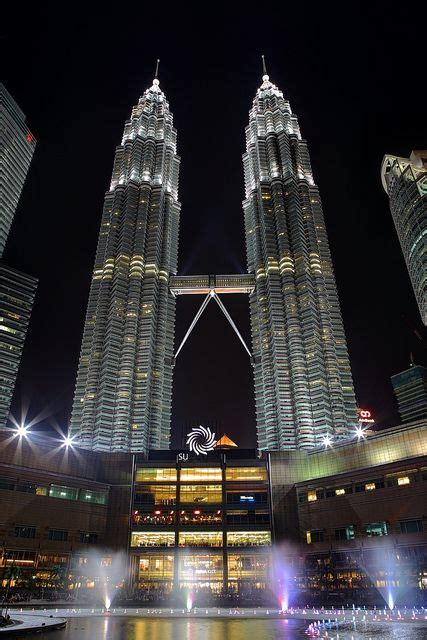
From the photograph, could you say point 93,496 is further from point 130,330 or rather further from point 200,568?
point 130,330

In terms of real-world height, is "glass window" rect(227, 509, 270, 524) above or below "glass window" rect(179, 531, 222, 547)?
above

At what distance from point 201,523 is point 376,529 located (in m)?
41.7

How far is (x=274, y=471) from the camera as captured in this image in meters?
112

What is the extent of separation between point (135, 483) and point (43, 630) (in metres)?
80.0

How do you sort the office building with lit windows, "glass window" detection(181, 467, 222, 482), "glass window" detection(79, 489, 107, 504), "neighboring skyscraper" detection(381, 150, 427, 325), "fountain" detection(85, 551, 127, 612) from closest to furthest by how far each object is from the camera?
"fountain" detection(85, 551, 127, 612), "glass window" detection(79, 489, 107, 504), the office building with lit windows, "glass window" detection(181, 467, 222, 482), "neighboring skyscraper" detection(381, 150, 427, 325)

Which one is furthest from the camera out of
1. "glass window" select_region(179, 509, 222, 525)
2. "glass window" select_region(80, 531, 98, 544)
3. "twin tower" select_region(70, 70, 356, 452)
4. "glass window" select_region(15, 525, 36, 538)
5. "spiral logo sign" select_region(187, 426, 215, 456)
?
"twin tower" select_region(70, 70, 356, 452)

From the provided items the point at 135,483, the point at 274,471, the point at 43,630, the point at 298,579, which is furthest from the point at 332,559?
the point at 43,630

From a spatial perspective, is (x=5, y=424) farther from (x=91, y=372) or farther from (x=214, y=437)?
(x=214, y=437)

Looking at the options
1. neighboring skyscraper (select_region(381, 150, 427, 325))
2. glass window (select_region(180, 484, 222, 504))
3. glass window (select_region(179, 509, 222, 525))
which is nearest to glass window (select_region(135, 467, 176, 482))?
glass window (select_region(180, 484, 222, 504))

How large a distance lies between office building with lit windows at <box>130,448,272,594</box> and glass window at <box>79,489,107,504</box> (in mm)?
8281

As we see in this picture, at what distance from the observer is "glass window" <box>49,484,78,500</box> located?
312 feet

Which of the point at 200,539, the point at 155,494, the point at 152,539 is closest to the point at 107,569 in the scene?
the point at 152,539

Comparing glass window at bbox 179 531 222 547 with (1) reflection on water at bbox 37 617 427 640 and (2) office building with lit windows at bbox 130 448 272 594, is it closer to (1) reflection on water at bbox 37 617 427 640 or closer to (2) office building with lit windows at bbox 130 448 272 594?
(2) office building with lit windows at bbox 130 448 272 594

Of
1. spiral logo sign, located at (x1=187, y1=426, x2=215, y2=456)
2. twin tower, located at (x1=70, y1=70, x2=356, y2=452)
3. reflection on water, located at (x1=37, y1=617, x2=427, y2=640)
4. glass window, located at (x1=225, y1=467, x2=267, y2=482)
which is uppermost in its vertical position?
twin tower, located at (x1=70, y1=70, x2=356, y2=452)
